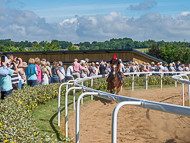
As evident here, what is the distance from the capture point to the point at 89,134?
313 cm

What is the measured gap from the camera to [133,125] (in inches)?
104

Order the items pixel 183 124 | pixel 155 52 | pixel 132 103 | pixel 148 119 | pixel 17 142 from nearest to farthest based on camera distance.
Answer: pixel 132 103
pixel 183 124
pixel 148 119
pixel 17 142
pixel 155 52

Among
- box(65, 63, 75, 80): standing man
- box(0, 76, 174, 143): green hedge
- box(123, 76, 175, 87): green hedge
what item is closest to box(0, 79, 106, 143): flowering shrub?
box(0, 76, 174, 143): green hedge

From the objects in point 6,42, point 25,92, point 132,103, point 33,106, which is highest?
point 6,42

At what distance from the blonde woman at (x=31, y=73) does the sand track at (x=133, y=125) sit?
16.3ft

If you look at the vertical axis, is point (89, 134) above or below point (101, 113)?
below

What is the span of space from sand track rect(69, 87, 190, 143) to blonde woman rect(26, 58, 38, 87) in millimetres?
4967

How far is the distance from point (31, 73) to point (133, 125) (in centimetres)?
624

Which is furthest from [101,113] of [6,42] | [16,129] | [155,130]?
[6,42]

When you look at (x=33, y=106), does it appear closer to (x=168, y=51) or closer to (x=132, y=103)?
(x=132, y=103)

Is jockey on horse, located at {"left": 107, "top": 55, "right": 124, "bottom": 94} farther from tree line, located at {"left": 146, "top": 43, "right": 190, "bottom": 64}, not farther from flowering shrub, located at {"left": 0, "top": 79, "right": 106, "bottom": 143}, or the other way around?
tree line, located at {"left": 146, "top": 43, "right": 190, "bottom": 64}

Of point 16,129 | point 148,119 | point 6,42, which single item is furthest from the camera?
point 6,42

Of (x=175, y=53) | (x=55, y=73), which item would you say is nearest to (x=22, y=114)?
(x=55, y=73)

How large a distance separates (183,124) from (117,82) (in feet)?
21.1
